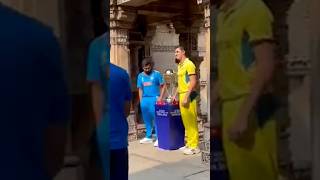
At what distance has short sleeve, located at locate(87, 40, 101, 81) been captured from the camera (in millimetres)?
1867

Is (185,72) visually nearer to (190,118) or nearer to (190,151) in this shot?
(190,118)

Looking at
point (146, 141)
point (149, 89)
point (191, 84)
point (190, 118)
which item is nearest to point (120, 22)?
point (149, 89)

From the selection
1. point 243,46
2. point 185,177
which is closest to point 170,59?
point 185,177

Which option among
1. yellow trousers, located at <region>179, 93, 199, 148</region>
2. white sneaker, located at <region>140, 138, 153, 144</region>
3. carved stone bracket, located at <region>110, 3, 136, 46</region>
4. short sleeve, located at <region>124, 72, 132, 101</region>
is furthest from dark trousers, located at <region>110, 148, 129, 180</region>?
carved stone bracket, located at <region>110, 3, 136, 46</region>

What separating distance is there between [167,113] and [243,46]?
441 centimetres

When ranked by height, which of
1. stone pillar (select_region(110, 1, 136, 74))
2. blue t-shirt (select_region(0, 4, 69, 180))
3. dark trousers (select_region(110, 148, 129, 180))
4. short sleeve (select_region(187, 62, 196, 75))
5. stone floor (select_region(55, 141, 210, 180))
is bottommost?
stone floor (select_region(55, 141, 210, 180))

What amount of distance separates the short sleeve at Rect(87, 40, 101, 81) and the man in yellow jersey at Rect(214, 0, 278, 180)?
56 cm

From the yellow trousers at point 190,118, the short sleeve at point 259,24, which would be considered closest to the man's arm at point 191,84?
the yellow trousers at point 190,118

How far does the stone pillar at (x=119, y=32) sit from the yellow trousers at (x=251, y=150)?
19.1ft

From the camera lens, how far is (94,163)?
6.35ft

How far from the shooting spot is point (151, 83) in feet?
22.6

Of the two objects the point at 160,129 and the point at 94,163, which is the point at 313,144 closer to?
the point at 94,163

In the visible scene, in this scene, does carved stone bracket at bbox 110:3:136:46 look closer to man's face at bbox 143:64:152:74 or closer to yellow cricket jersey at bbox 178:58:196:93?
man's face at bbox 143:64:152:74

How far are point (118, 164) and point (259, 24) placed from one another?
156 cm
